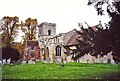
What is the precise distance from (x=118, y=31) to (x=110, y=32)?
0.14 metres

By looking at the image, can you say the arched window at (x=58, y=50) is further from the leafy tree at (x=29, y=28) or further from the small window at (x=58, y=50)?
the leafy tree at (x=29, y=28)

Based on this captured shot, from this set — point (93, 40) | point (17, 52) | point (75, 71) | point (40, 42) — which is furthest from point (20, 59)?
point (93, 40)

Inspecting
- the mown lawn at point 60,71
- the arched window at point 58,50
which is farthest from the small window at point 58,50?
the mown lawn at point 60,71

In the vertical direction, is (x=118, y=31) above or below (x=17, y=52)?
above

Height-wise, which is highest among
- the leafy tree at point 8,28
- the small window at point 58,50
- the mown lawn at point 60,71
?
the leafy tree at point 8,28

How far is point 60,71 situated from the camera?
16.4 feet

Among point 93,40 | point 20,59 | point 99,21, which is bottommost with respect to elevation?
point 20,59

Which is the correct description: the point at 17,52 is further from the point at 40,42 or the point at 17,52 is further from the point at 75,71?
the point at 75,71

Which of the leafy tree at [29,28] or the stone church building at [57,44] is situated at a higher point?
the leafy tree at [29,28]

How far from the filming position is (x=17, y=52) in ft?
16.5

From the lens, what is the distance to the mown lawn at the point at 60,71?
193 inches

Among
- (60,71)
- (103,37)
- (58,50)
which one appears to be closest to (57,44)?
(58,50)

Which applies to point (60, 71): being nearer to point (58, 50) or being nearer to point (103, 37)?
point (58, 50)

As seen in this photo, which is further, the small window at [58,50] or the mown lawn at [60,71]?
the small window at [58,50]
